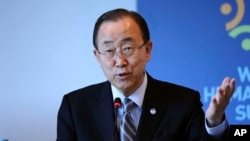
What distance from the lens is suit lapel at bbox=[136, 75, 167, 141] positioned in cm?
176

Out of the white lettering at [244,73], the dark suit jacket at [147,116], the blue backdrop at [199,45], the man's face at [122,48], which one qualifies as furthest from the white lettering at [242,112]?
the man's face at [122,48]

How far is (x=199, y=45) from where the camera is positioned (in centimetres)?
267

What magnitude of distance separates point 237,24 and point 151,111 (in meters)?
1.11

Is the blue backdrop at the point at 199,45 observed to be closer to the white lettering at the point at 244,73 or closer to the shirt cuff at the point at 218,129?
the white lettering at the point at 244,73

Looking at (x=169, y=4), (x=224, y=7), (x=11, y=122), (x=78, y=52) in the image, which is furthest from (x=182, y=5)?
(x=11, y=122)

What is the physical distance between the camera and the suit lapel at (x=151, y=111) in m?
1.76

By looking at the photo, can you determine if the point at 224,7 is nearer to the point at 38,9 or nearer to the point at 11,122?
the point at 38,9

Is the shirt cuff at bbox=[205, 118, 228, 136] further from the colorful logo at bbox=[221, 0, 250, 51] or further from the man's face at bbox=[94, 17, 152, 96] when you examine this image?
the colorful logo at bbox=[221, 0, 250, 51]

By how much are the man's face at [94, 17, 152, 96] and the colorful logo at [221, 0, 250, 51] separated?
1.05 metres

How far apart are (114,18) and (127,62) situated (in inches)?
7.8

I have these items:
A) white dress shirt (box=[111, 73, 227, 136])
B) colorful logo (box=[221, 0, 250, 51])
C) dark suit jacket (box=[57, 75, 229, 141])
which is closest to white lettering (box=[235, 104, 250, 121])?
colorful logo (box=[221, 0, 250, 51])

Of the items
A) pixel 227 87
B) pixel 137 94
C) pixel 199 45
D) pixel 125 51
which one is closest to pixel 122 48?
pixel 125 51

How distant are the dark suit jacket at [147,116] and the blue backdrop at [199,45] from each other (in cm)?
72

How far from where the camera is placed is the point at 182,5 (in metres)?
2.67
